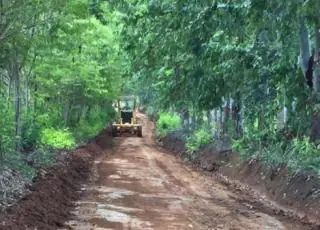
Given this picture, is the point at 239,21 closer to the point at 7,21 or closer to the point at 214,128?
the point at 7,21

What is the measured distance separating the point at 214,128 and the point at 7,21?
21.5 meters

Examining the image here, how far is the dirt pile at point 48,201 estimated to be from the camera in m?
9.66

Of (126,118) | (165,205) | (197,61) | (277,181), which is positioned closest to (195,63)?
(197,61)

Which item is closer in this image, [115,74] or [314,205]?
[314,205]

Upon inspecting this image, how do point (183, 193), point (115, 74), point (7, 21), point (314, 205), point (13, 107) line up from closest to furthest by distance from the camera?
point (7, 21)
point (314, 205)
point (183, 193)
point (13, 107)
point (115, 74)

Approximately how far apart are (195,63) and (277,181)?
5.84m

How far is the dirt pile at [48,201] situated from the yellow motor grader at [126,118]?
95.7 feet

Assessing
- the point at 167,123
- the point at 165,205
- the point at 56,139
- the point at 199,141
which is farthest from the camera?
the point at 167,123

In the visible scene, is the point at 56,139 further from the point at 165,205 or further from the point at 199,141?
the point at 165,205

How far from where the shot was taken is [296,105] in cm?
1636

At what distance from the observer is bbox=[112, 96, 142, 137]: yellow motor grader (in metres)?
48.6

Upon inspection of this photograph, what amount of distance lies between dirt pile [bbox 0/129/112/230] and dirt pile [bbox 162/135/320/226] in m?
5.26

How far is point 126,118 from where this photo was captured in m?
52.3

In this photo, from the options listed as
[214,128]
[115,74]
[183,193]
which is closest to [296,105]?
[183,193]
